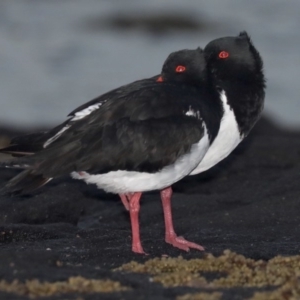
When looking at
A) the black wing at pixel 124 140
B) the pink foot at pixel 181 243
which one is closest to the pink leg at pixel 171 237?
the pink foot at pixel 181 243

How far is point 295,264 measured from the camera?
6180 millimetres

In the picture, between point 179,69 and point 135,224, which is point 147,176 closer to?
point 135,224

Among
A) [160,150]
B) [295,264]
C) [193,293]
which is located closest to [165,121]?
[160,150]

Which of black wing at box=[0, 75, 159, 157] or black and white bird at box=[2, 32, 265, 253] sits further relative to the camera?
black wing at box=[0, 75, 159, 157]

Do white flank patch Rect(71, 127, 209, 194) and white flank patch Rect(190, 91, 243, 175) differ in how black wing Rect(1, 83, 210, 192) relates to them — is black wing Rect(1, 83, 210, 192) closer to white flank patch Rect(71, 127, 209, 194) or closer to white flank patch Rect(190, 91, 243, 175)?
white flank patch Rect(71, 127, 209, 194)

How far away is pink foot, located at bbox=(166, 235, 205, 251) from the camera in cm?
704

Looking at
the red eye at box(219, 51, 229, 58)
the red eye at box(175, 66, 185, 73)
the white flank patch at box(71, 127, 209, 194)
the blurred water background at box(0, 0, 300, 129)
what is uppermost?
the blurred water background at box(0, 0, 300, 129)

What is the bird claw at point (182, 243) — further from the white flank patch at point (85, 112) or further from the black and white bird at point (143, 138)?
the white flank patch at point (85, 112)

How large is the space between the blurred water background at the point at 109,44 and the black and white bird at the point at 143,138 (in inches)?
301

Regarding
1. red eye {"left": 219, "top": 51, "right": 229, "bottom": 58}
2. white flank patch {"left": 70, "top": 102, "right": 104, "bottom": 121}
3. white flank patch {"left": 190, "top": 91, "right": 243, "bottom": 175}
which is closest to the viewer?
white flank patch {"left": 70, "top": 102, "right": 104, "bottom": 121}

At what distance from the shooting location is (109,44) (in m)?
21.0

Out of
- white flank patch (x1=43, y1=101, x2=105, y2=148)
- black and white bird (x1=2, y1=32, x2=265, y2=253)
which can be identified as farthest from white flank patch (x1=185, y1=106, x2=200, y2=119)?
white flank patch (x1=43, y1=101, x2=105, y2=148)

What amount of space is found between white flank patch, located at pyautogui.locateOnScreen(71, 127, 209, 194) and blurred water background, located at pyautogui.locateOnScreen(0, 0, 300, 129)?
818 cm

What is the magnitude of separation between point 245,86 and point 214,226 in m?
1.32
